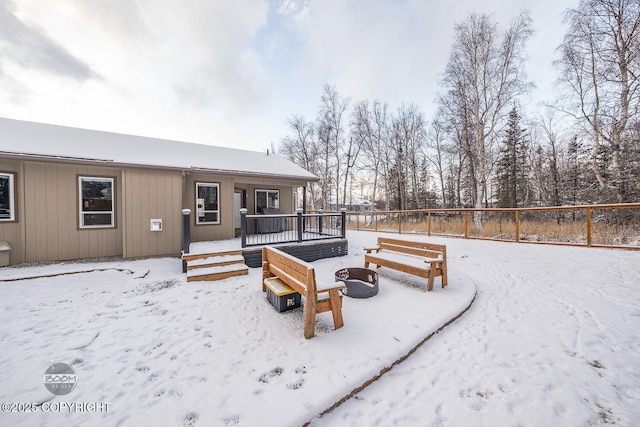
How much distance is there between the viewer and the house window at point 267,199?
396 inches

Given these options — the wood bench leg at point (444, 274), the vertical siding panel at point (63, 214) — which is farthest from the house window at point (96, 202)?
the wood bench leg at point (444, 274)

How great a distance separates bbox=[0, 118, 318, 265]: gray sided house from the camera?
5.96m

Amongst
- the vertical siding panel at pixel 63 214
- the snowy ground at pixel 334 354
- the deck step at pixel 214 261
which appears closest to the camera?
the snowy ground at pixel 334 354

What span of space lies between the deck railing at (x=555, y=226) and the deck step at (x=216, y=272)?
7.91 meters

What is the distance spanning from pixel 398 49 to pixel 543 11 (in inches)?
257

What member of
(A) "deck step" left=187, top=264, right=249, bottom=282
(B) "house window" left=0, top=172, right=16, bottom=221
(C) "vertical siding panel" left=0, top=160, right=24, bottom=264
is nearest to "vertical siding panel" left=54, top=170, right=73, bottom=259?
(C) "vertical siding panel" left=0, top=160, right=24, bottom=264

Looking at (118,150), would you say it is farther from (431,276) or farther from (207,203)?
(431,276)

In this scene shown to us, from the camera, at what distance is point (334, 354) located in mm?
2518

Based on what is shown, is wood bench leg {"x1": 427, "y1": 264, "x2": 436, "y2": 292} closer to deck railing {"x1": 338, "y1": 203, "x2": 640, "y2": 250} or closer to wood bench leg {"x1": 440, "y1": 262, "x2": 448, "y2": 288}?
wood bench leg {"x1": 440, "y1": 262, "x2": 448, "y2": 288}

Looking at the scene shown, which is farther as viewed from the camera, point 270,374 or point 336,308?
point 336,308

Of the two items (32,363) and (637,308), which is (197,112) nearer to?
(32,363)

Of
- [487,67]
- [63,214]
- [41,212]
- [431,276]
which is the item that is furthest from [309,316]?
[487,67]

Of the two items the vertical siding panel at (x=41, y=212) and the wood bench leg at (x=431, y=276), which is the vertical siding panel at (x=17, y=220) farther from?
the wood bench leg at (x=431, y=276)

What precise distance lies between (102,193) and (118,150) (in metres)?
1.40
